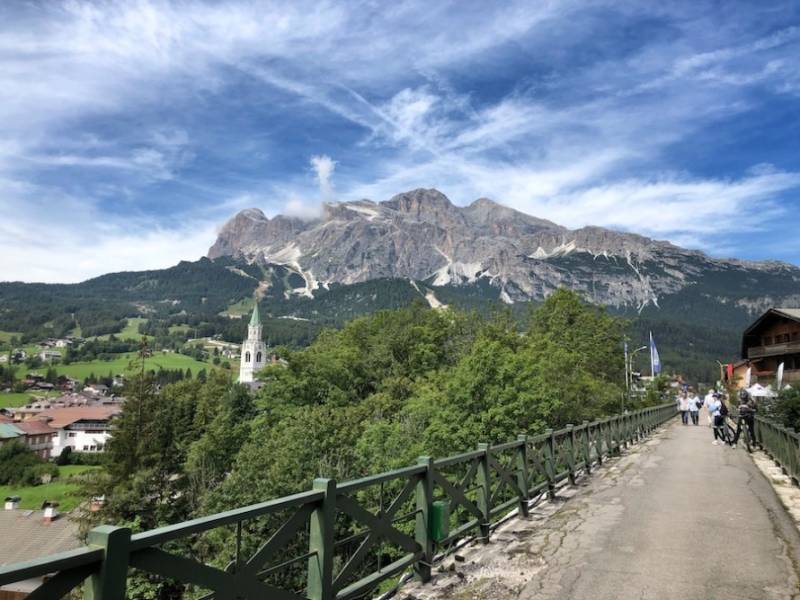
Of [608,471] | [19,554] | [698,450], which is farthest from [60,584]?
[19,554]

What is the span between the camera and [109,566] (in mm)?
3461

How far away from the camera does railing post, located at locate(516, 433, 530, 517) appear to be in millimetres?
11055

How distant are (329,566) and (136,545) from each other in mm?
2383

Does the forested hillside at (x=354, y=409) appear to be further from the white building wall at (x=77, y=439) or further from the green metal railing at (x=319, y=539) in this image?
the white building wall at (x=77, y=439)

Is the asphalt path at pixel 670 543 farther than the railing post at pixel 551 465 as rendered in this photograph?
No

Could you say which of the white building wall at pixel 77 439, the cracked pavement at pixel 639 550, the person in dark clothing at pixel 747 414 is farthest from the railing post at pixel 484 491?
the white building wall at pixel 77 439

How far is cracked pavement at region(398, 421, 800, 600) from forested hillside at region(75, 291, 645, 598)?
16.9 m

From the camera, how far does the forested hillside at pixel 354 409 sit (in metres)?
32.3

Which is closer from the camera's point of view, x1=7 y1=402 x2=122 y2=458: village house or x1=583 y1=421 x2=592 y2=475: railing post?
x1=583 y1=421 x2=592 y2=475: railing post

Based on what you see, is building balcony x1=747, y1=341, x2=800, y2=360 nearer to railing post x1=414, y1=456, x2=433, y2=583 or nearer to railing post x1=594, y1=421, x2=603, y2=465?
railing post x1=594, y1=421, x2=603, y2=465

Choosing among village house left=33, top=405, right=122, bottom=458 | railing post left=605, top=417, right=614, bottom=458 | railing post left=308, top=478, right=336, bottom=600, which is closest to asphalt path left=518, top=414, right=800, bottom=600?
railing post left=308, top=478, right=336, bottom=600

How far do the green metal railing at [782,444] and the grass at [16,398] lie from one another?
167263 mm

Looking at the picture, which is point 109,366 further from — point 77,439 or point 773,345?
point 773,345

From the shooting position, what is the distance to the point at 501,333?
47.6 m
